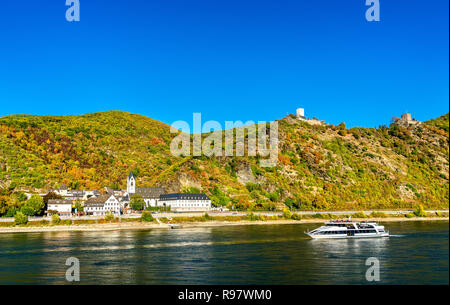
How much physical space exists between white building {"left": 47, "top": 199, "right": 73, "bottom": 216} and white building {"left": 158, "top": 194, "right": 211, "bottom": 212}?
26258mm

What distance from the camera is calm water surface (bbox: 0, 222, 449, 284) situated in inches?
1391

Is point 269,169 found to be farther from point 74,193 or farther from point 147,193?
point 74,193

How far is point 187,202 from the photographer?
106 meters

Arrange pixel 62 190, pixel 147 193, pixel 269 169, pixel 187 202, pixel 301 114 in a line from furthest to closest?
1. pixel 301 114
2. pixel 269 169
3. pixel 62 190
4. pixel 147 193
5. pixel 187 202

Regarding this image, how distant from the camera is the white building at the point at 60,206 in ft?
305

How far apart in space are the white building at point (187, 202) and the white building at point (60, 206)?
26258 millimetres

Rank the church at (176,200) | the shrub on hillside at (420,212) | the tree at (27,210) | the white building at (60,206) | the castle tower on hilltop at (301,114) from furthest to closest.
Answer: the castle tower on hilltop at (301,114) → the shrub on hillside at (420,212) → the church at (176,200) → the white building at (60,206) → the tree at (27,210)

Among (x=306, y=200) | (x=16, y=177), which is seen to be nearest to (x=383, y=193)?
(x=306, y=200)

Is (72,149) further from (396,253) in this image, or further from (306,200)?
(396,253)

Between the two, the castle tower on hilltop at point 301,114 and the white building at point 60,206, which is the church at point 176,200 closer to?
the white building at point 60,206

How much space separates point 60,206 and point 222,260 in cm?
6464

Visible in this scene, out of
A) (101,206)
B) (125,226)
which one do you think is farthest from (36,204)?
(125,226)

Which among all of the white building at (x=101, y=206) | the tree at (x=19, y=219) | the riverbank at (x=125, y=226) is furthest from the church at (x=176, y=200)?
the tree at (x=19, y=219)
